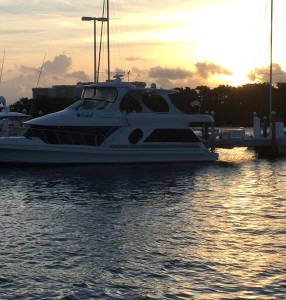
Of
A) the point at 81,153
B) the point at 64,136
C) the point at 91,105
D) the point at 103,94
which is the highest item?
the point at 103,94

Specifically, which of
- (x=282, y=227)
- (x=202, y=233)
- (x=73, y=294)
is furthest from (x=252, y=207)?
(x=73, y=294)

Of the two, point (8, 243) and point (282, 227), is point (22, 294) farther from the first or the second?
point (282, 227)

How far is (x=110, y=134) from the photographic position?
3191 centimetres

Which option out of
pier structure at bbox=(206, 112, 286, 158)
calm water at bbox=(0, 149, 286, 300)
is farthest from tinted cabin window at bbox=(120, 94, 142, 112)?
calm water at bbox=(0, 149, 286, 300)

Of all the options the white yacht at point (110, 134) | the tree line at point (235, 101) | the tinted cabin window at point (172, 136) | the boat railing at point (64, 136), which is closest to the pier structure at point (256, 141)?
the white yacht at point (110, 134)

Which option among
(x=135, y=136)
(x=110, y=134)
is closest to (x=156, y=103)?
(x=135, y=136)

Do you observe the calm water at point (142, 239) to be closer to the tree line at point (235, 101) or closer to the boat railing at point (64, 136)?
the boat railing at point (64, 136)

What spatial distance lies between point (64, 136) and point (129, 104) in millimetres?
4266

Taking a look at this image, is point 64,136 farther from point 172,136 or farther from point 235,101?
point 235,101

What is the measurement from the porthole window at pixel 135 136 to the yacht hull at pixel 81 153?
276mm

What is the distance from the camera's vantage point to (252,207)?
19.8 meters

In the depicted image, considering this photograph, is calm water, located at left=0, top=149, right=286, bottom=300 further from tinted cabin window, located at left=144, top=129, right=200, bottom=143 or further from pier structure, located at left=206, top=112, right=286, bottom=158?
pier structure, located at left=206, top=112, right=286, bottom=158

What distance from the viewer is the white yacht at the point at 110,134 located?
102ft

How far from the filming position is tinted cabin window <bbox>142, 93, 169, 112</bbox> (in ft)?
112
